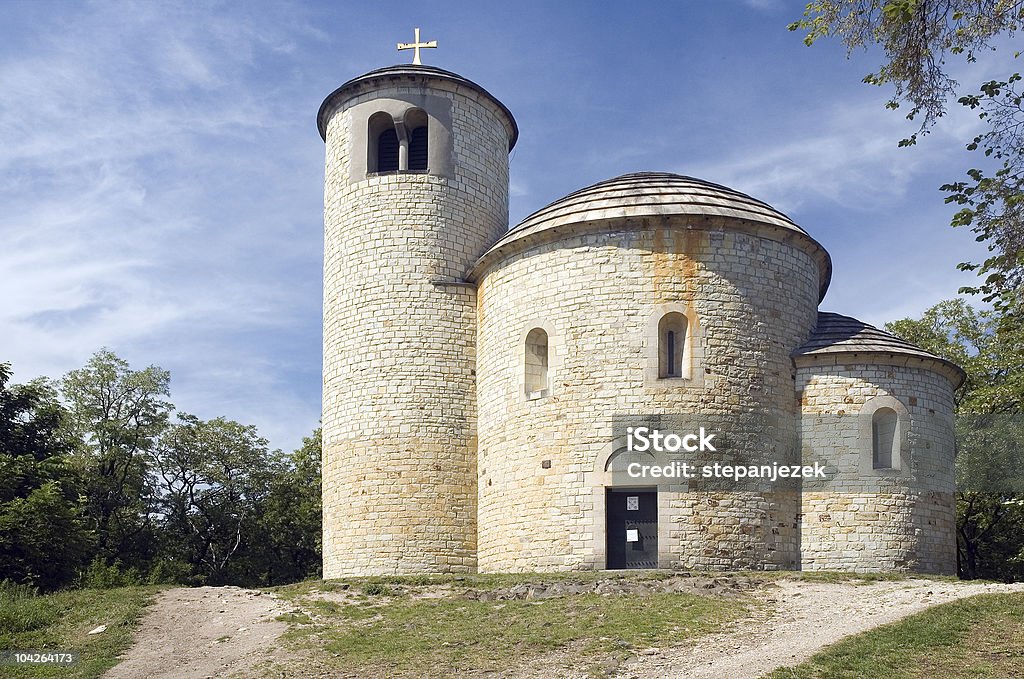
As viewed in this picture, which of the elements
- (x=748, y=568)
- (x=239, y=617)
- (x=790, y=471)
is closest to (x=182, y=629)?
(x=239, y=617)

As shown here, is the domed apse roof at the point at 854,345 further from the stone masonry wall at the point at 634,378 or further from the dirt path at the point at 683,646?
the dirt path at the point at 683,646

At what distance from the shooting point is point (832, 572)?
22781 mm

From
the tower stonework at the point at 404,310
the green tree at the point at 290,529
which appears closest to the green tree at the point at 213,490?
the green tree at the point at 290,529

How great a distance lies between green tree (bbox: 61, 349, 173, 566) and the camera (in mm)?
37281

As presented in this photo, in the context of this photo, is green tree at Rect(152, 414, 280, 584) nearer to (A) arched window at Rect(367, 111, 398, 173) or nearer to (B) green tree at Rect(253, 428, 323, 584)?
(B) green tree at Rect(253, 428, 323, 584)

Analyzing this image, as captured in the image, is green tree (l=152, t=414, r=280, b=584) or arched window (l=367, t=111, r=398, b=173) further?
green tree (l=152, t=414, r=280, b=584)

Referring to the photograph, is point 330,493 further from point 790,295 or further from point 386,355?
point 790,295

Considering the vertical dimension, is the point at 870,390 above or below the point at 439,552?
above

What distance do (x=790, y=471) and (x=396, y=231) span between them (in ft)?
35.5

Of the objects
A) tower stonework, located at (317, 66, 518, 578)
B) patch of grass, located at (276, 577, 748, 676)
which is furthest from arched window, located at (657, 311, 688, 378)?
patch of grass, located at (276, 577, 748, 676)

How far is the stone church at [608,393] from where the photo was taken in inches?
941

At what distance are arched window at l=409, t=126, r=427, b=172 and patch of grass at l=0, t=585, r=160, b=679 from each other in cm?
1189

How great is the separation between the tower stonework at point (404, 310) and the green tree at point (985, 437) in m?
11.9

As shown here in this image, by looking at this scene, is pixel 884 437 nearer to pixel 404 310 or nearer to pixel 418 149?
pixel 404 310
